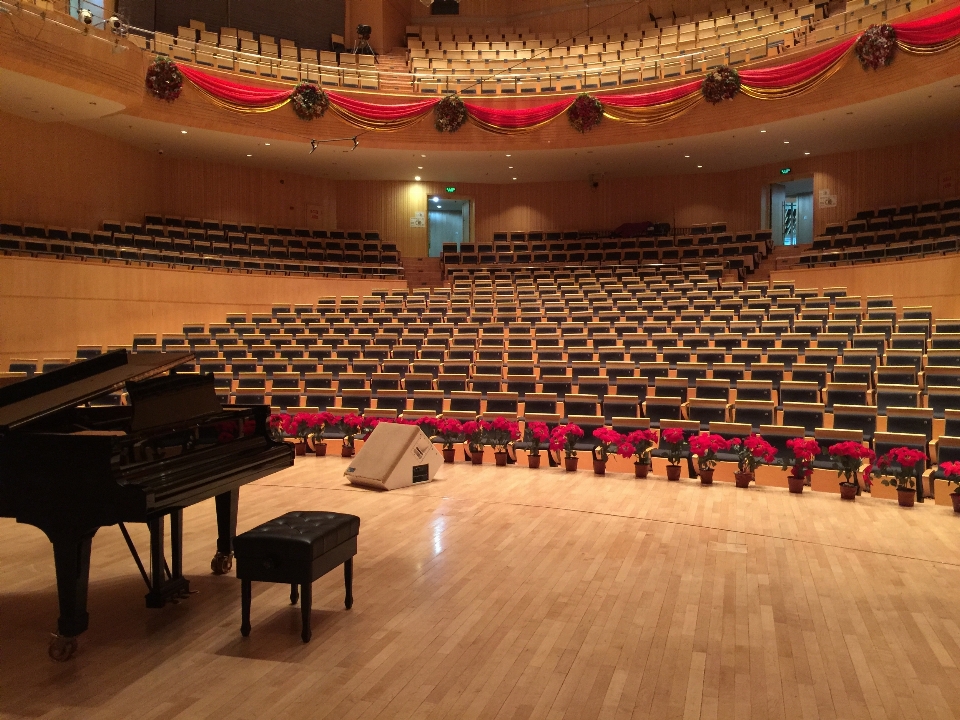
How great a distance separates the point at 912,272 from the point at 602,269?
148 inches

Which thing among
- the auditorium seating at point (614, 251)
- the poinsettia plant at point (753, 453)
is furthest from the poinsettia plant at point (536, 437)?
the auditorium seating at point (614, 251)

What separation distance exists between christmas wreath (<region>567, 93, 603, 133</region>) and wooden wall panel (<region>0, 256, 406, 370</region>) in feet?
13.0

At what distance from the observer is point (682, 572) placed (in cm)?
265

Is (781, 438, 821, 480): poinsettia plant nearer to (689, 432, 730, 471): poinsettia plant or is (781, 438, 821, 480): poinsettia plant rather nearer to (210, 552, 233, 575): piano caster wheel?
(689, 432, 730, 471): poinsettia plant

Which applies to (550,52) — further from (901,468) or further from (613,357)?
(901,468)

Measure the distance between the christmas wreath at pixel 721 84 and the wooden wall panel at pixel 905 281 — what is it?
2282 mm

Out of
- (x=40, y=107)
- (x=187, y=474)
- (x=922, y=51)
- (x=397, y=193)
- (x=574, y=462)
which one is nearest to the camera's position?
(x=187, y=474)

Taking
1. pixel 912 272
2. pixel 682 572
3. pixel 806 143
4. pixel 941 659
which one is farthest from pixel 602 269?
pixel 941 659

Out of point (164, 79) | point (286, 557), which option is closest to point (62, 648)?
point (286, 557)

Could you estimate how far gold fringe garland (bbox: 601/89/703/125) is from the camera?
358 inches

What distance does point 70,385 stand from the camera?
219 cm

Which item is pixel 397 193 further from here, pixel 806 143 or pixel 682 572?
pixel 682 572

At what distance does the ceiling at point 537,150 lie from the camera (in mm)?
8367

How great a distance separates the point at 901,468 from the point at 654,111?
652 centimetres
